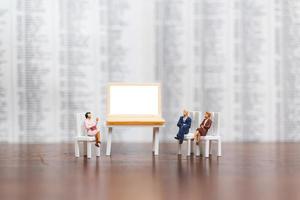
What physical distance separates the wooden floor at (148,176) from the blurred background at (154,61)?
801 millimetres

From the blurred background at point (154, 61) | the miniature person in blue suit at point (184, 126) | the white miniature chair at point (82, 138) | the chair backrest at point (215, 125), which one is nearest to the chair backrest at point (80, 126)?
the white miniature chair at point (82, 138)

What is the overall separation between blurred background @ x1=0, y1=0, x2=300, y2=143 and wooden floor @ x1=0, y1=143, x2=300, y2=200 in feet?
2.63

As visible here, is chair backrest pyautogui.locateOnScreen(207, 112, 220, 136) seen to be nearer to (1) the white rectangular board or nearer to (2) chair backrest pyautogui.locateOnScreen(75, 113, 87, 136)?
(1) the white rectangular board

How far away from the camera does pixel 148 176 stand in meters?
1.38

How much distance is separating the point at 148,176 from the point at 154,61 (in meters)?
1.54

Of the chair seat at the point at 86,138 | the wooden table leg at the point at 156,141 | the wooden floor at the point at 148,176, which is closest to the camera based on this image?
the wooden floor at the point at 148,176

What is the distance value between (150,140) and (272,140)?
0.65m

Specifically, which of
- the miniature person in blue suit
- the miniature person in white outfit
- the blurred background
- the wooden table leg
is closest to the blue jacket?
the miniature person in blue suit

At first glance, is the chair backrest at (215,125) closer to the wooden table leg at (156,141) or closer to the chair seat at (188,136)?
the chair seat at (188,136)

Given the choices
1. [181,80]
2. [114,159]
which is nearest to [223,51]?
[181,80]

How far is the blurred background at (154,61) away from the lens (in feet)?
9.25

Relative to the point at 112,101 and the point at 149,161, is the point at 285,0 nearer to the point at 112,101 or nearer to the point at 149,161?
the point at 112,101

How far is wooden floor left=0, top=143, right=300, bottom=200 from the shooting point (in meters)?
1.08

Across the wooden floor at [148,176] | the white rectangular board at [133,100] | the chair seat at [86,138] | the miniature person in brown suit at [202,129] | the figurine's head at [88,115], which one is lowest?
the wooden floor at [148,176]
